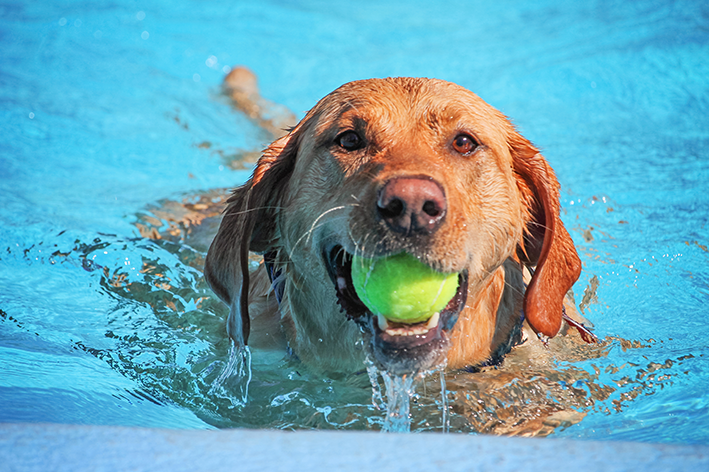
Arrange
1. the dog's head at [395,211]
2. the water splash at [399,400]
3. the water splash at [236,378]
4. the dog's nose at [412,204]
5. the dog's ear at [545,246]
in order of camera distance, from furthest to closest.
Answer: the water splash at [236,378] → the dog's ear at [545,246] → the water splash at [399,400] → the dog's head at [395,211] → the dog's nose at [412,204]

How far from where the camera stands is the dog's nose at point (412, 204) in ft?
7.64

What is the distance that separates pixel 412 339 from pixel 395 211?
508 mm

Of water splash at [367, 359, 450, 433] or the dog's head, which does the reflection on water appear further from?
the dog's head

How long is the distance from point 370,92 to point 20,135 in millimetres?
5273

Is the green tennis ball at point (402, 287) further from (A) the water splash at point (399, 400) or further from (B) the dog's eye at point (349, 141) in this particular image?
(B) the dog's eye at point (349, 141)

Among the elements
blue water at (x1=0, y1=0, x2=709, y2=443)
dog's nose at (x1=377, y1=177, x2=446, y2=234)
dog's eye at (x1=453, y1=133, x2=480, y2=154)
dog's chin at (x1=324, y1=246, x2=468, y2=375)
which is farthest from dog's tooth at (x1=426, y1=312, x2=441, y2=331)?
dog's eye at (x1=453, y1=133, x2=480, y2=154)

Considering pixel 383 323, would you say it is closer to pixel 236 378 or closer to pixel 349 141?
pixel 349 141

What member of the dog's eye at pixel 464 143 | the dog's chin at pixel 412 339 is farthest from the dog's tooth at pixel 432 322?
the dog's eye at pixel 464 143

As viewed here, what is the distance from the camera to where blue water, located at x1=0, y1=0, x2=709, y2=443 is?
10.4 ft

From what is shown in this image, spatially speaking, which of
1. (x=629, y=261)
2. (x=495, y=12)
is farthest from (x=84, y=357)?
(x=495, y=12)

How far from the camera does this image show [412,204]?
2.36 m

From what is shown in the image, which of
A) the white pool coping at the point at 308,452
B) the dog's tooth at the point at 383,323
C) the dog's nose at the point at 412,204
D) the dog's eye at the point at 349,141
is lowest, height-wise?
the white pool coping at the point at 308,452

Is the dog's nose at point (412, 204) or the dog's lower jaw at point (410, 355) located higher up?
the dog's nose at point (412, 204)

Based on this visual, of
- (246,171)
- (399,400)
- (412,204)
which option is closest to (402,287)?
(412,204)
